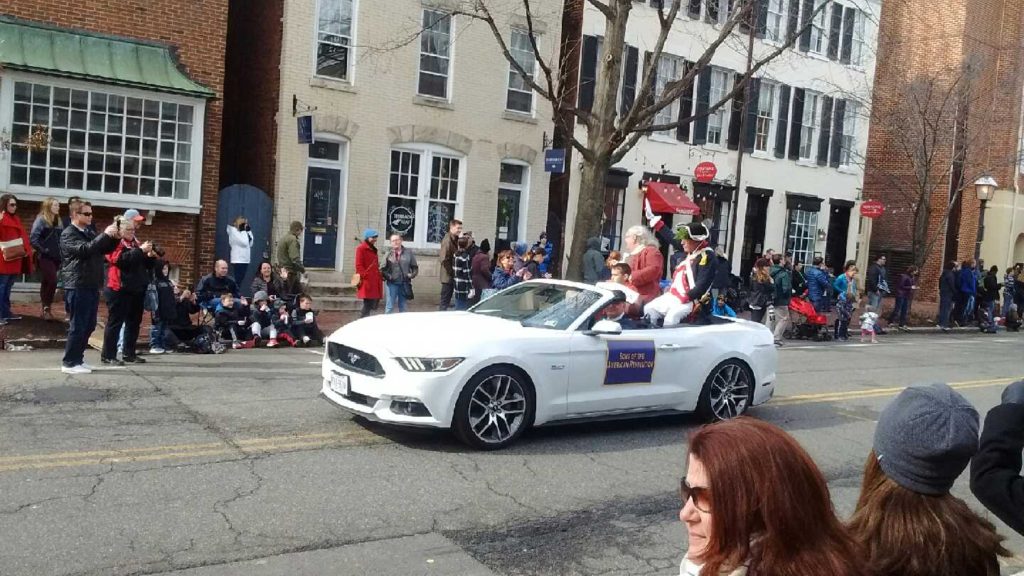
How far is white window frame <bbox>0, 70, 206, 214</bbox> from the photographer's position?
14641 mm

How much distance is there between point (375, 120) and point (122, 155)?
17.1 ft

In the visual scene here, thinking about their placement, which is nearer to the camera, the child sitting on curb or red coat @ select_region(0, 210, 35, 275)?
red coat @ select_region(0, 210, 35, 275)

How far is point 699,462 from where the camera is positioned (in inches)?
86.5

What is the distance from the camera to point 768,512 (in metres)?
2.11

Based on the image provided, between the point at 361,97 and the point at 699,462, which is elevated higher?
the point at 361,97

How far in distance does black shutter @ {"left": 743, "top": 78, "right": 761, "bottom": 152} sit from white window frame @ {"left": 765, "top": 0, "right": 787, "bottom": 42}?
1.35 metres

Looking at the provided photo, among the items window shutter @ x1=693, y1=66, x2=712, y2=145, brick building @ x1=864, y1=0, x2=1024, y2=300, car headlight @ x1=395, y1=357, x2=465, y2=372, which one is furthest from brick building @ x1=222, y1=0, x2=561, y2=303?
brick building @ x1=864, y1=0, x2=1024, y2=300

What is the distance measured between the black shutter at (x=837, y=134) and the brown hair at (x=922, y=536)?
2896 cm

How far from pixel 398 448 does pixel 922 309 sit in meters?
25.9

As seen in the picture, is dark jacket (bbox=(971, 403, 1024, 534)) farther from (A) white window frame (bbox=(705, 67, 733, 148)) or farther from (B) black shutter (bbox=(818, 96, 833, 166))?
(B) black shutter (bbox=(818, 96, 833, 166))

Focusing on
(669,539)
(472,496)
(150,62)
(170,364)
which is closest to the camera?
(669,539)

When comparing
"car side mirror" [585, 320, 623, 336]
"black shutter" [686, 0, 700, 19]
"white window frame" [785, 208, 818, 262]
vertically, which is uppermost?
"black shutter" [686, 0, 700, 19]

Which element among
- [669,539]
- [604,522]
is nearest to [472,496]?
[604,522]

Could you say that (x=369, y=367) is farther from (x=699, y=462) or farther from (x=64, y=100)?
(x=64, y=100)
